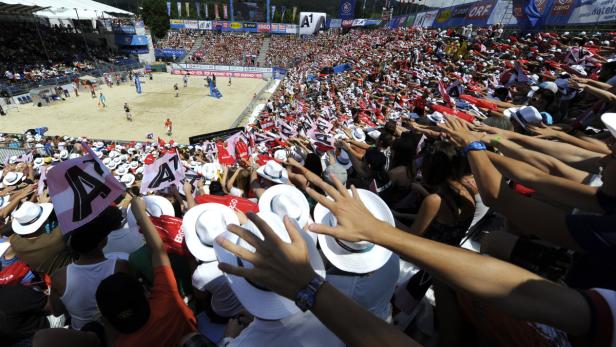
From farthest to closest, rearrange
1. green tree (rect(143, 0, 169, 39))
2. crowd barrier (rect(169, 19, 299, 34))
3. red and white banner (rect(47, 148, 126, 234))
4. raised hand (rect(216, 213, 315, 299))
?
green tree (rect(143, 0, 169, 39)) → crowd barrier (rect(169, 19, 299, 34)) → red and white banner (rect(47, 148, 126, 234)) → raised hand (rect(216, 213, 315, 299))

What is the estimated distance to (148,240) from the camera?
266cm

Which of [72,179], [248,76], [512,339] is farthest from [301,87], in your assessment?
[512,339]

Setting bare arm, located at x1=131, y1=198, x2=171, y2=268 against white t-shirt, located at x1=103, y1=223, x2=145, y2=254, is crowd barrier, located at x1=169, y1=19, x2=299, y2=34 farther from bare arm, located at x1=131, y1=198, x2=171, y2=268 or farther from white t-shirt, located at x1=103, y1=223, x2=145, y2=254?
bare arm, located at x1=131, y1=198, x2=171, y2=268

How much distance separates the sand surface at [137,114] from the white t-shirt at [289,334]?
72.7 feet

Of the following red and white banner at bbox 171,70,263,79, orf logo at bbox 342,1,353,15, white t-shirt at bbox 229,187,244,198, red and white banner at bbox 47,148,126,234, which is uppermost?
orf logo at bbox 342,1,353,15

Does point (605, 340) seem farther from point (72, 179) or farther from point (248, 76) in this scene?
point (248, 76)

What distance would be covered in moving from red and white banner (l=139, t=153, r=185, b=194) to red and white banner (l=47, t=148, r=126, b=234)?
1.49 meters

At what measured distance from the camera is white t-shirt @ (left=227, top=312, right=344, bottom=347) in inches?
63.9

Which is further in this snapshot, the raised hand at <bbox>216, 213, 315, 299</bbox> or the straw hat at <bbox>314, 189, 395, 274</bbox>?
the straw hat at <bbox>314, 189, 395, 274</bbox>

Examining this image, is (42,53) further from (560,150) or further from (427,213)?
(560,150)

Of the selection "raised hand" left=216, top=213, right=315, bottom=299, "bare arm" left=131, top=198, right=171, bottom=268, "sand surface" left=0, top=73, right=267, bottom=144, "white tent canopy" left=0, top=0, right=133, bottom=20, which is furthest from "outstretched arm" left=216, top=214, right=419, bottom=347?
"white tent canopy" left=0, top=0, right=133, bottom=20

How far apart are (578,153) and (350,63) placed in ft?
110

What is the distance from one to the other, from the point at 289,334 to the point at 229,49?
215ft

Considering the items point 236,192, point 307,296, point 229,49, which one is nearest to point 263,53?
point 229,49
